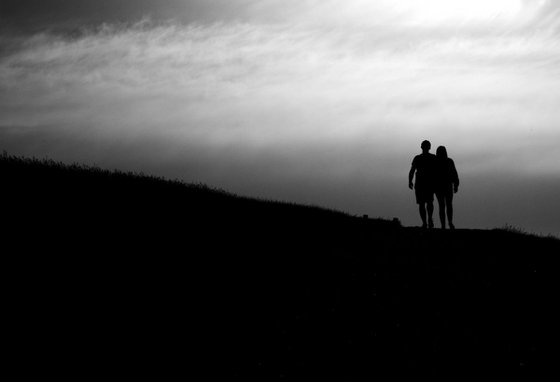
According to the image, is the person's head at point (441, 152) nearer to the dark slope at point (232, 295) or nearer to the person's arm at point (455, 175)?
the person's arm at point (455, 175)

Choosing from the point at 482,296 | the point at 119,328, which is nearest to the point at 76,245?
the point at 119,328

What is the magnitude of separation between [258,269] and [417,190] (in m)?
8.77

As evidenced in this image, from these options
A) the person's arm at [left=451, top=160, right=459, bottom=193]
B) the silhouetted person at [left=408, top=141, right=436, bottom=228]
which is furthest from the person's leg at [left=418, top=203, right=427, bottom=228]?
the person's arm at [left=451, top=160, right=459, bottom=193]

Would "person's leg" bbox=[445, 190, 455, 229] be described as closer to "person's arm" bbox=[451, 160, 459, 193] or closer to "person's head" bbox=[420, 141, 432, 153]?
"person's arm" bbox=[451, 160, 459, 193]

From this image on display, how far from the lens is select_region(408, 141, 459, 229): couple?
1661 cm

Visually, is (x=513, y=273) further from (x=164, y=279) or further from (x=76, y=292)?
(x=76, y=292)

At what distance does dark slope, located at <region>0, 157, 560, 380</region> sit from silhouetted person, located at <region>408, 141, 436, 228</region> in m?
3.89

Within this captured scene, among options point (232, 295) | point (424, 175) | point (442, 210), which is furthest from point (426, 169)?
point (232, 295)

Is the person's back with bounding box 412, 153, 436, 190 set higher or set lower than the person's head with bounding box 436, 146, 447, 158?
lower

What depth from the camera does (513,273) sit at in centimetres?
1059

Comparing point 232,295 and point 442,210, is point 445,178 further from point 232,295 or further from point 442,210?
point 232,295

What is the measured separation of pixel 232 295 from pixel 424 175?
10.0 metres

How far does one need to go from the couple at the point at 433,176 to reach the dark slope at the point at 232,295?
3.89m

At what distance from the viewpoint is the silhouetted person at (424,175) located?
16.6m
